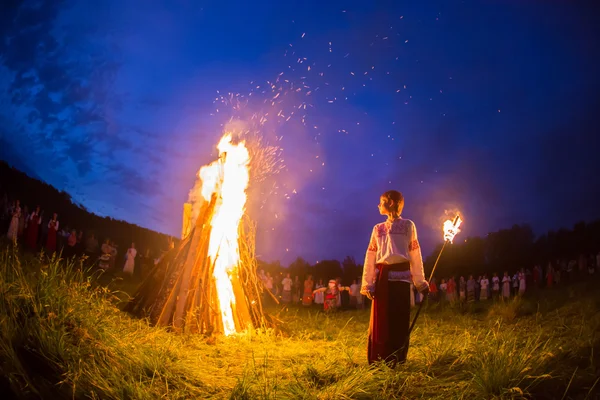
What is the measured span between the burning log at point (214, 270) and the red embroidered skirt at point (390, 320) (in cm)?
300

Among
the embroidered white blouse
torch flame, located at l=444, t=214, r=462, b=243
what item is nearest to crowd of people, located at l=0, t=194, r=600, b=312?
the embroidered white blouse

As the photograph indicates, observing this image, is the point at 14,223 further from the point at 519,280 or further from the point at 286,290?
the point at 519,280

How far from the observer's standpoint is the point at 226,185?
741 cm

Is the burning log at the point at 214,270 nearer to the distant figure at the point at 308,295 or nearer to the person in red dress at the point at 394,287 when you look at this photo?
the person in red dress at the point at 394,287

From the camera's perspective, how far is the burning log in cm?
650

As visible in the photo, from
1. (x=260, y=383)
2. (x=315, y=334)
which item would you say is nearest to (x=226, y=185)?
(x=315, y=334)

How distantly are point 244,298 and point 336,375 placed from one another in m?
3.54

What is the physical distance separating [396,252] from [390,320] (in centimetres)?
72

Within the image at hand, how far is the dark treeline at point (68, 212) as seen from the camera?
19.4 metres

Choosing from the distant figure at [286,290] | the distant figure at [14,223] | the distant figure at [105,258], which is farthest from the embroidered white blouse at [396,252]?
the distant figure at [286,290]

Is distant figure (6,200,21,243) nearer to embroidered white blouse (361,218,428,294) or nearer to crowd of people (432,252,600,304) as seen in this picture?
embroidered white blouse (361,218,428,294)

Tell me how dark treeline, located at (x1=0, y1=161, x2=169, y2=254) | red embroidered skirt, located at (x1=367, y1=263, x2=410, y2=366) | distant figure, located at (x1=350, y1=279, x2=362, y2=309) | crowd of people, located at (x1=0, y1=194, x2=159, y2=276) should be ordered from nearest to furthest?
red embroidered skirt, located at (x1=367, y1=263, x2=410, y2=366)
crowd of people, located at (x1=0, y1=194, x2=159, y2=276)
distant figure, located at (x1=350, y1=279, x2=362, y2=309)
dark treeline, located at (x1=0, y1=161, x2=169, y2=254)

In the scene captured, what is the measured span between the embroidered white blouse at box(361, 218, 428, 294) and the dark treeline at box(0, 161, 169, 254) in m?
15.0

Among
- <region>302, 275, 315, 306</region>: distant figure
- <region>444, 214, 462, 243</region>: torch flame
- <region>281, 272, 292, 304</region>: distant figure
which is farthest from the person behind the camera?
<region>281, 272, 292, 304</region>: distant figure
